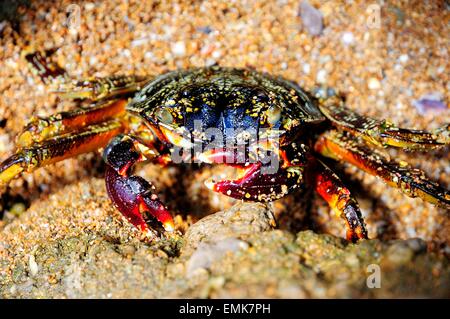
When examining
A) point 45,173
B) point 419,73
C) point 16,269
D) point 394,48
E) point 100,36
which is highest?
point 100,36

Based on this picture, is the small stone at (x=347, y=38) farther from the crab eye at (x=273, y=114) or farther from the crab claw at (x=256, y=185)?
the crab claw at (x=256, y=185)

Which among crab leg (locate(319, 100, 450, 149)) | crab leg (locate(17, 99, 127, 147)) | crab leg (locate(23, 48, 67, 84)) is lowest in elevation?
crab leg (locate(319, 100, 450, 149))

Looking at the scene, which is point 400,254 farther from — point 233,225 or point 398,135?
point 398,135

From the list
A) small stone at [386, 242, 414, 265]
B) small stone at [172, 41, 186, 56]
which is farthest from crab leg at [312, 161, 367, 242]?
small stone at [172, 41, 186, 56]

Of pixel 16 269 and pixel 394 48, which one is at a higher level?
pixel 394 48

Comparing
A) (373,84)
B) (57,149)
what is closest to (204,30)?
(373,84)

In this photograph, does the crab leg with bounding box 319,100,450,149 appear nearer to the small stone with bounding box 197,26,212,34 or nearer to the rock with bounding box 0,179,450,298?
the rock with bounding box 0,179,450,298
